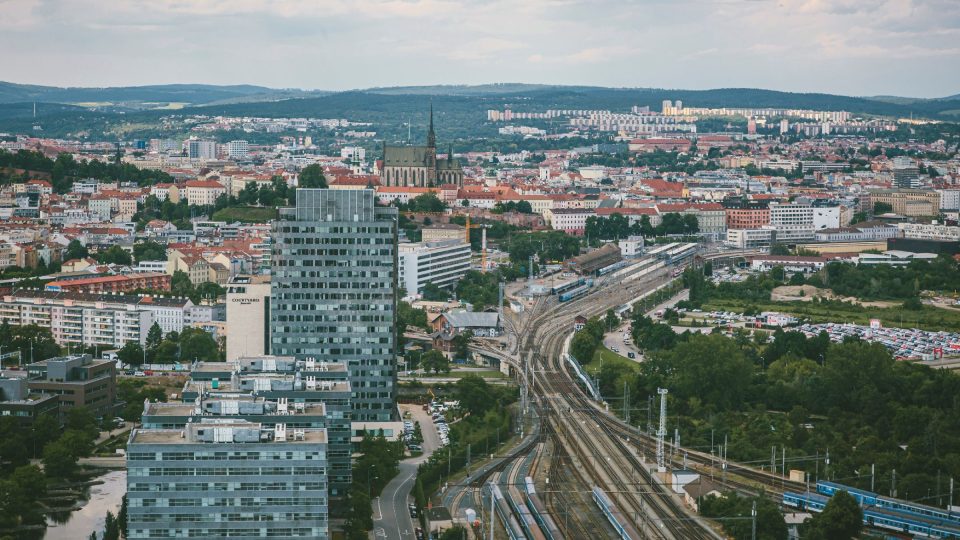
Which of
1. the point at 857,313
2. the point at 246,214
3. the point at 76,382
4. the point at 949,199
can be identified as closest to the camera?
the point at 76,382

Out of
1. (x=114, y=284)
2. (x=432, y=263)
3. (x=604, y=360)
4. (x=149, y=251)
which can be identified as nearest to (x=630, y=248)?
(x=432, y=263)

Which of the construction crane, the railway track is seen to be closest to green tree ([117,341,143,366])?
the railway track

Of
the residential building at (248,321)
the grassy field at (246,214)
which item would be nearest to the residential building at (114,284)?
the residential building at (248,321)

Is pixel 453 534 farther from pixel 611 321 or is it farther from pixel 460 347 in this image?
pixel 611 321

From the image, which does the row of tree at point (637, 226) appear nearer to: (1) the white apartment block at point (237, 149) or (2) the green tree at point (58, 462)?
(2) the green tree at point (58, 462)

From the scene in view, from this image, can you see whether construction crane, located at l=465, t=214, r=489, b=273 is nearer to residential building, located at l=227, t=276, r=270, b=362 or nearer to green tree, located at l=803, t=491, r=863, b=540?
residential building, located at l=227, t=276, r=270, b=362
